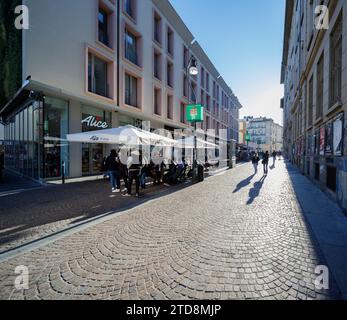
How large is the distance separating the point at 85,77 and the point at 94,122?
9.78 ft

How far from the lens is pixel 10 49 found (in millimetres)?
13727

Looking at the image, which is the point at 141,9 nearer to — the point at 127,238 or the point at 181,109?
the point at 181,109

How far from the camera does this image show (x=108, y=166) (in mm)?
9219

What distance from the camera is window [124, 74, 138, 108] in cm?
1750

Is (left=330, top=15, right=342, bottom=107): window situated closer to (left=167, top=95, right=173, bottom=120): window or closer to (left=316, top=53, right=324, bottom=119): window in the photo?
(left=316, top=53, right=324, bottom=119): window

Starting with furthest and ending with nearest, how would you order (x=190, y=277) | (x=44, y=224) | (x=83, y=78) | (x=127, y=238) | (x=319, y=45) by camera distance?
(x=83, y=78) < (x=319, y=45) < (x=44, y=224) < (x=127, y=238) < (x=190, y=277)

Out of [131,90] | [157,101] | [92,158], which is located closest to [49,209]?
[92,158]

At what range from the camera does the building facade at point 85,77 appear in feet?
37.4

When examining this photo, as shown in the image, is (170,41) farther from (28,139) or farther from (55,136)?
(28,139)

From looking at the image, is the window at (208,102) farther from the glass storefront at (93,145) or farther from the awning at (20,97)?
the awning at (20,97)

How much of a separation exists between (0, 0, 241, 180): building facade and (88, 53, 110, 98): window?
2.6 inches

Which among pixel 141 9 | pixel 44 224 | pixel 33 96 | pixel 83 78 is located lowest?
pixel 44 224

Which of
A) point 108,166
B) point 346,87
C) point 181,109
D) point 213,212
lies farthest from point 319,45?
point 181,109

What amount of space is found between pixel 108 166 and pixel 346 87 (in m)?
9.02
